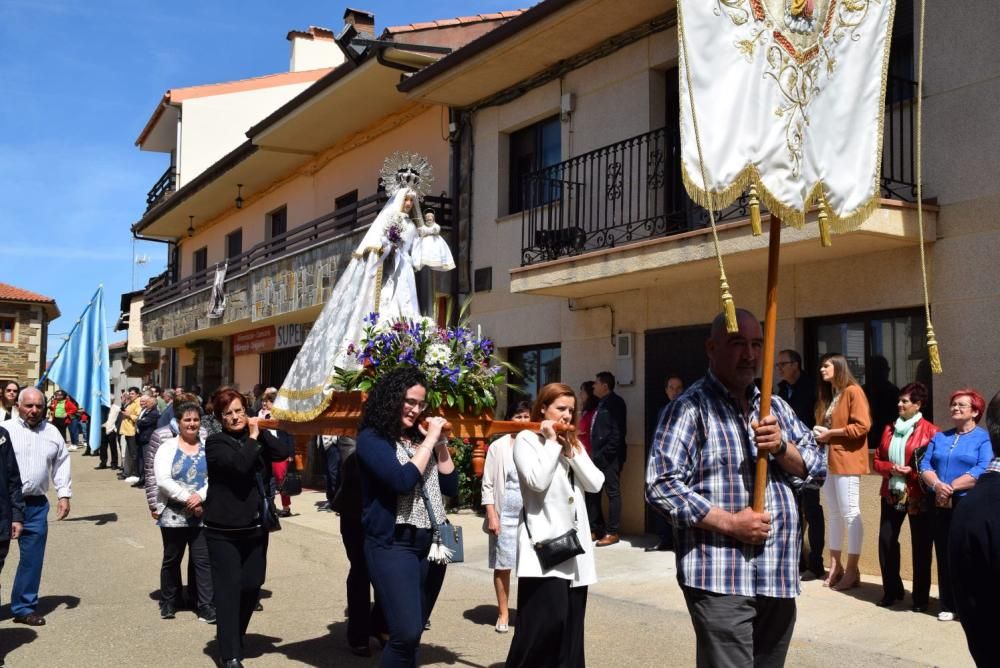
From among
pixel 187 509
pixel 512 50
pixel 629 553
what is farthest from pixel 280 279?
pixel 187 509

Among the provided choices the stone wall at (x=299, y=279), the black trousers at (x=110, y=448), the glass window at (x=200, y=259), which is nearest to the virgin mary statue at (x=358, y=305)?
the stone wall at (x=299, y=279)

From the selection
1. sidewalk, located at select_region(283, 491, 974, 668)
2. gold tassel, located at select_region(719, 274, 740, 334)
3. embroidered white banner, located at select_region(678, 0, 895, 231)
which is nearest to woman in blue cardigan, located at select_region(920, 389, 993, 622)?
sidewalk, located at select_region(283, 491, 974, 668)

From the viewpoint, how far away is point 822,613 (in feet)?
26.6

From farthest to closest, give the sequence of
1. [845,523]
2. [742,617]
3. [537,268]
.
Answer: [537,268]
[845,523]
[742,617]

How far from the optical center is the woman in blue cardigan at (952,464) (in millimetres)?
7453

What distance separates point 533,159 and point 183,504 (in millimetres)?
8496

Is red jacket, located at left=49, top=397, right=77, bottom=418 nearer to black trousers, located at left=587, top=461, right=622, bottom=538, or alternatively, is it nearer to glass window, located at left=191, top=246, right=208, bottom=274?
glass window, located at left=191, top=246, right=208, bottom=274

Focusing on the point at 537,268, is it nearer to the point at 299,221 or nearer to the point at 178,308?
the point at 299,221

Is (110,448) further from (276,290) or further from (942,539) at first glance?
(942,539)

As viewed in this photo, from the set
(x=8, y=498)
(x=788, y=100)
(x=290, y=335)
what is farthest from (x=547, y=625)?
(x=290, y=335)

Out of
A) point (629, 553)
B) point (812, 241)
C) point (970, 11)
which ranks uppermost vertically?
point (970, 11)

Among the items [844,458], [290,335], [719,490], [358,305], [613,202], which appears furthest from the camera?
[290,335]

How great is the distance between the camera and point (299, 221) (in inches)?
891

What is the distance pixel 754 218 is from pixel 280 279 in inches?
673
